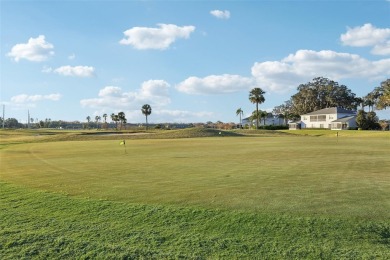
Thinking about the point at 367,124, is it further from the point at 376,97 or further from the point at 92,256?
the point at 92,256

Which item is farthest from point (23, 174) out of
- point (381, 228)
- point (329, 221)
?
point (381, 228)

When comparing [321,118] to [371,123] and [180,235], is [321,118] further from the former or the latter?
[180,235]

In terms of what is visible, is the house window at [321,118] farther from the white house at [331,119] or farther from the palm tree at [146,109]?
the palm tree at [146,109]

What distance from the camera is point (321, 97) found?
155 metres

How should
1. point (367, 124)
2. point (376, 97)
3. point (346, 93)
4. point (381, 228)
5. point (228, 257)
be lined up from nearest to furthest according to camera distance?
point (228, 257)
point (381, 228)
point (367, 124)
point (376, 97)
point (346, 93)

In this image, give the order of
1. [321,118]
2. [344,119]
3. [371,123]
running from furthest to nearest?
[321,118], [344,119], [371,123]

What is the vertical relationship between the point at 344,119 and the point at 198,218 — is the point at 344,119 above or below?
above

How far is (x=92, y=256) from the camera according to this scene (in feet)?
21.8

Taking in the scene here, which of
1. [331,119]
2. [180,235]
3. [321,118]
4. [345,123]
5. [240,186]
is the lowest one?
[180,235]

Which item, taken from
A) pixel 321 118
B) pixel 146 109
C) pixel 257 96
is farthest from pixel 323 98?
pixel 146 109

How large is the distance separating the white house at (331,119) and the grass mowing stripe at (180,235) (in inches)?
4275

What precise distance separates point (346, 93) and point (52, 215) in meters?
156

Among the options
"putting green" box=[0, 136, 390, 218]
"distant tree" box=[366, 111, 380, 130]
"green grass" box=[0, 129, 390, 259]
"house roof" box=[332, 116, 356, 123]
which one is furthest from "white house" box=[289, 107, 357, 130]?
"green grass" box=[0, 129, 390, 259]

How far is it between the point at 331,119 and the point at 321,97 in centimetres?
3523
